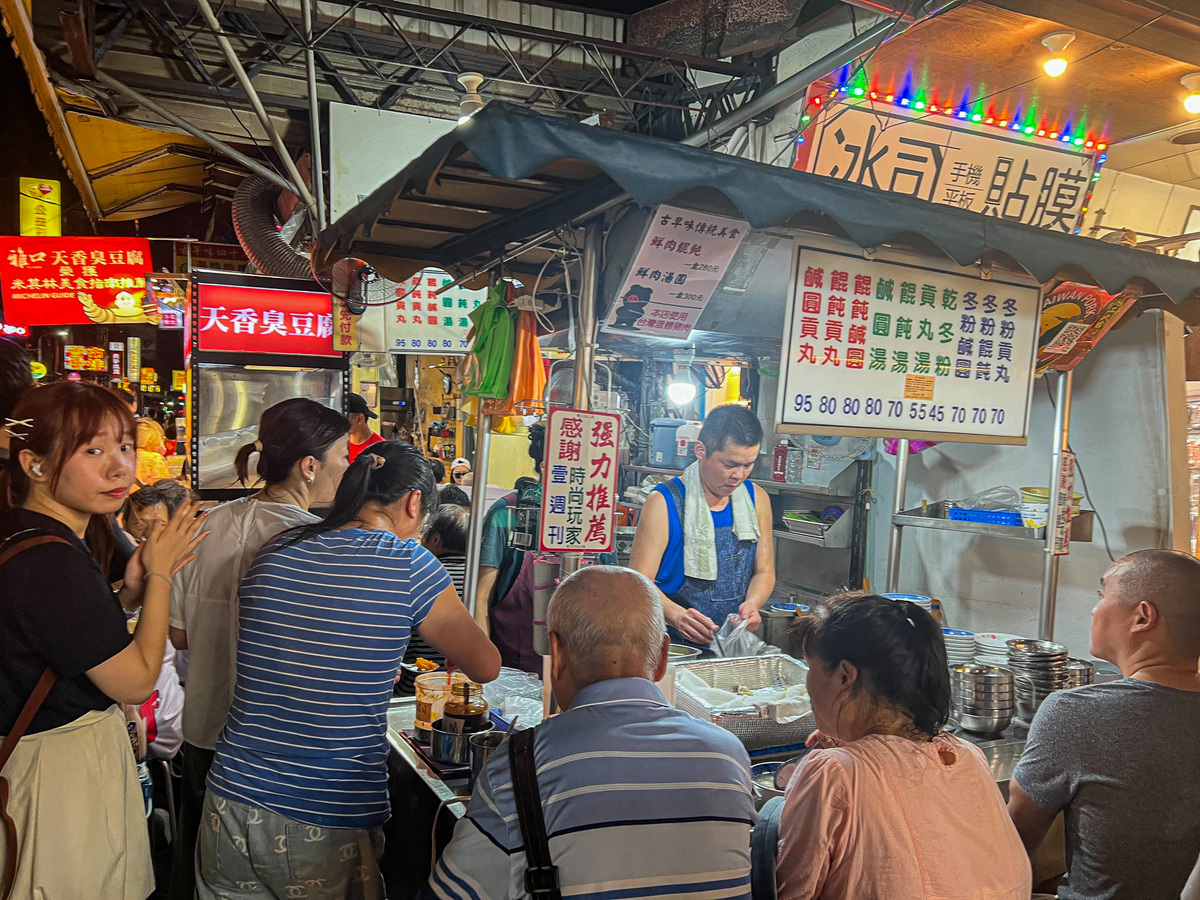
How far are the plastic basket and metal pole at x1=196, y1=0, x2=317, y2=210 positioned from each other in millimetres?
5567

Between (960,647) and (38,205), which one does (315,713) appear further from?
(38,205)

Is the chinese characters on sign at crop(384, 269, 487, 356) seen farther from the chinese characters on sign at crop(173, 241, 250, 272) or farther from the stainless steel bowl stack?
the chinese characters on sign at crop(173, 241, 250, 272)

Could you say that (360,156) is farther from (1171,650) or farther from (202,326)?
(1171,650)

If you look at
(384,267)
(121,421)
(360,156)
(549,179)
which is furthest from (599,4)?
(121,421)

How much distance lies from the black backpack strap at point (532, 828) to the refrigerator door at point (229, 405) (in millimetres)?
5311

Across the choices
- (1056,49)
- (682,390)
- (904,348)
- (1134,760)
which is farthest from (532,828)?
(682,390)

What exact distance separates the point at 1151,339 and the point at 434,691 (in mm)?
4545

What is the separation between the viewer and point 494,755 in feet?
5.50

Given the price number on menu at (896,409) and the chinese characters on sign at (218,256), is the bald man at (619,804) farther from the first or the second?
the chinese characters on sign at (218,256)

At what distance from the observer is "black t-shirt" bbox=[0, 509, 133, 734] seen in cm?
201

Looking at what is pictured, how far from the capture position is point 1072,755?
91.4 inches

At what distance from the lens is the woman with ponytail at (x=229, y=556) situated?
9.28 ft

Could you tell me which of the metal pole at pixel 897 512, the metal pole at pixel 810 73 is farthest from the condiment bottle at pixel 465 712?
the metal pole at pixel 810 73

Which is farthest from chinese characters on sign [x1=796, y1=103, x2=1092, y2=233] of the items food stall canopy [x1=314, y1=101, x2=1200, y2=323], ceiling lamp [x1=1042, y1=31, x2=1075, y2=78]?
food stall canopy [x1=314, y1=101, x2=1200, y2=323]
